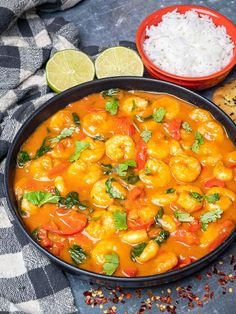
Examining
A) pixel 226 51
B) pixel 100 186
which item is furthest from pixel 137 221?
pixel 226 51

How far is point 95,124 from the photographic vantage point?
391 cm

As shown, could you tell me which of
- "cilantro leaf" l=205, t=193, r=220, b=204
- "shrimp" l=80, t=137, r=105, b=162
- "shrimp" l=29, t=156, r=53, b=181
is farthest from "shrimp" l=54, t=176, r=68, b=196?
"cilantro leaf" l=205, t=193, r=220, b=204

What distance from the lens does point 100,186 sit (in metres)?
3.55

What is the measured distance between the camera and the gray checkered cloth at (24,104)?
11.6 feet

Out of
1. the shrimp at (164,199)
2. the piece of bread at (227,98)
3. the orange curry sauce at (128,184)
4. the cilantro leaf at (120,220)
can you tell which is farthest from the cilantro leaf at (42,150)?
the piece of bread at (227,98)

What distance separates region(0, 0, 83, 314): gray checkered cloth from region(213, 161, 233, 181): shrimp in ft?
3.82

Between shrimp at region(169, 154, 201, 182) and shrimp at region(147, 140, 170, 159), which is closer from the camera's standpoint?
shrimp at region(169, 154, 201, 182)

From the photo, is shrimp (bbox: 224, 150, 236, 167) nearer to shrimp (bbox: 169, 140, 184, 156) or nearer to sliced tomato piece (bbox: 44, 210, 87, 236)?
shrimp (bbox: 169, 140, 184, 156)

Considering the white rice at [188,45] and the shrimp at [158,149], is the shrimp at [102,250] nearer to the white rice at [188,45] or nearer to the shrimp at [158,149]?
the shrimp at [158,149]

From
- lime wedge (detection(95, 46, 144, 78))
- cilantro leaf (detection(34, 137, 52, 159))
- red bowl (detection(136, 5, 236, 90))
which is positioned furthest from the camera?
lime wedge (detection(95, 46, 144, 78))

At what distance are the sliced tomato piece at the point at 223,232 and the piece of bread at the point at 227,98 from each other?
1.12m

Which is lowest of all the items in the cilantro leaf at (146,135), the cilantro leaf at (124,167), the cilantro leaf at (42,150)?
the cilantro leaf at (124,167)

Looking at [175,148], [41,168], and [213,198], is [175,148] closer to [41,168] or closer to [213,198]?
[213,198]

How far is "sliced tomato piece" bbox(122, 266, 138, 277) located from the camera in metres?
3.33
